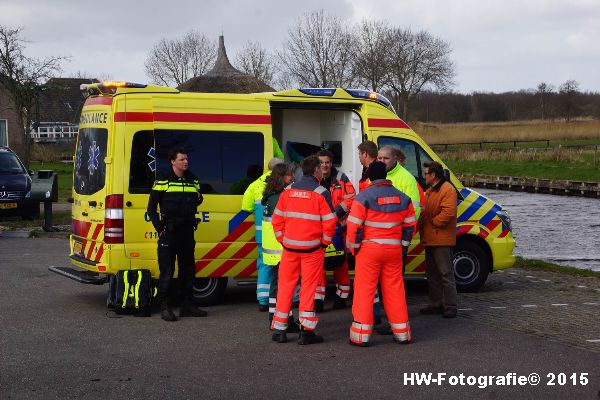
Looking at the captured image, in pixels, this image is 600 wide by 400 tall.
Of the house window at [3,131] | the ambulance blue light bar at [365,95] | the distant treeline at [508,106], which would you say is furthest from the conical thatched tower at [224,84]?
the distant treeline at [508,106]

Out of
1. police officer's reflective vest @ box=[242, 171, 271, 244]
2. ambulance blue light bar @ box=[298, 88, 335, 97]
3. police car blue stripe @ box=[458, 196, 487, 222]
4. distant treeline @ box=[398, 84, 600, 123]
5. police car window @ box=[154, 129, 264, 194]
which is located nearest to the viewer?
police officer's reflective vest @ box=[242, 171, 271, 244]

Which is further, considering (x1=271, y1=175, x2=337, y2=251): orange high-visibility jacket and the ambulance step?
the ambulance step

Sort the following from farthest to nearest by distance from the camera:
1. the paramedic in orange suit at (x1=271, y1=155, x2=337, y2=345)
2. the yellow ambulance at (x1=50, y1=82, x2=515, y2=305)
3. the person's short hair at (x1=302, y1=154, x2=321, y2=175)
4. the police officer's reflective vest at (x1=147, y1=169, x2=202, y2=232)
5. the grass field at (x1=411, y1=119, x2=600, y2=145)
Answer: the grass field at (x1=411, y1=119, x2=600, y2=145) → the yellow ambulance at (x1=50, y1=82, x2=515, y2=305) → the police officer's reflective vest at (x1=147, y1=169, x2=202, y2=232) → the person's short hair at (x1=302, y1=154, x2=321, y2=175) → the paramedic in orange suit at (x1=271, y1=155, x2=337, y2=345)

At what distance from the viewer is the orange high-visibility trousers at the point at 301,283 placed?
8531 millimetres

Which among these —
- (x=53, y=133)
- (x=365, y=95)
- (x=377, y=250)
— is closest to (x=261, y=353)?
(x=377, y=250)

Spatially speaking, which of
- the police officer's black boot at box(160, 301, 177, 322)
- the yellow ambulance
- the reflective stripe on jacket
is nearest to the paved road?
the police officer's black boot at box(160, 301, 177, 322)

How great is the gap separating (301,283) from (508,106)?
104m

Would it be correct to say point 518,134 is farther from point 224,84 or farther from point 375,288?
point 375,288

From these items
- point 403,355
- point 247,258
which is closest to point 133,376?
point 403,355

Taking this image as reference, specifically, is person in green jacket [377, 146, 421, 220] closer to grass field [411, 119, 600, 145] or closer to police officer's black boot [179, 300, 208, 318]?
police officer's black boot [179, 300, 208, 318]

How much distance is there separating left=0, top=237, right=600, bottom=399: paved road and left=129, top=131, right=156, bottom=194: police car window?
1.49 meters

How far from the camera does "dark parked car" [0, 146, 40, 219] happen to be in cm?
2005

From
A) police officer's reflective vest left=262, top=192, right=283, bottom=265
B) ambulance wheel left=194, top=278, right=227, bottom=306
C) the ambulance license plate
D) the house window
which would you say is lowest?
ambulance wheel left=194, top=278, right=227, bottom=306

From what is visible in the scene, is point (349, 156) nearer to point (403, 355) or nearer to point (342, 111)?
point (342, 111)
